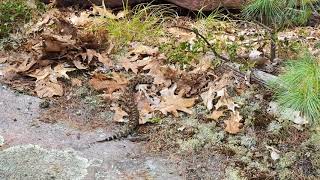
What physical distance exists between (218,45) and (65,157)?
6.42ft

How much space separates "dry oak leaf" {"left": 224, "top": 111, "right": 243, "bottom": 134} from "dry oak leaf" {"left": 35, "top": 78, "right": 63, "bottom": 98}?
127 cm

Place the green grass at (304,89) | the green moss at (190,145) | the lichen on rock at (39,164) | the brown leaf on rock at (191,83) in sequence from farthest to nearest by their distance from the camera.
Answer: the brown leaf on rock at (191,83)
the green moss at (190,145)
the lichen on rock at (39,164)
the green grass at (304,89)

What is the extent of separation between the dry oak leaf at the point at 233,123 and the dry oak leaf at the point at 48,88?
127 centimetres

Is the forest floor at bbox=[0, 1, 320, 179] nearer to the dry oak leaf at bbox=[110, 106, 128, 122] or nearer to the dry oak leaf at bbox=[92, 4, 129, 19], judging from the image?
the dry oak leaf at bbox=[110, 106, 128, 122]

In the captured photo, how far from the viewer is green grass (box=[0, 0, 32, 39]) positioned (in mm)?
4818

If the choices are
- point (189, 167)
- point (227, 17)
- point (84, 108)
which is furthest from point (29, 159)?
point (227, 17)

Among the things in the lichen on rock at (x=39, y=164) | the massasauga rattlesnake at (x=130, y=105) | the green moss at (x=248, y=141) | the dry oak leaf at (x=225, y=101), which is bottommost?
the lichen on rock at (x=39, y=164)

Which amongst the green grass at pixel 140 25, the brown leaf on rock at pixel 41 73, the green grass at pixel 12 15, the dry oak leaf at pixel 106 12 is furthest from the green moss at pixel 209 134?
the green grass at pixel 12 15

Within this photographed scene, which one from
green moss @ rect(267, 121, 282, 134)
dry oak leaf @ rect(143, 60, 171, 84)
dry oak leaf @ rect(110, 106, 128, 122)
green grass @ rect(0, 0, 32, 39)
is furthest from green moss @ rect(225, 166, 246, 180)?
green grass @ rect(0, 0, 32, 39)

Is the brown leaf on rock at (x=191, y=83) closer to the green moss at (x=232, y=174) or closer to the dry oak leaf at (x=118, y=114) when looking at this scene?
the dry oak leaf at (x=118, y=114)

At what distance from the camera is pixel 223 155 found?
3141 millimetres

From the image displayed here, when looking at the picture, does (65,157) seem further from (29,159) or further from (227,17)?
(227,17)

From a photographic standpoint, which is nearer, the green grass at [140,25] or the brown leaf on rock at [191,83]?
the brown leaf on rock at [191,83]

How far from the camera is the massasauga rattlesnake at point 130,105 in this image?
3346 millimetres
